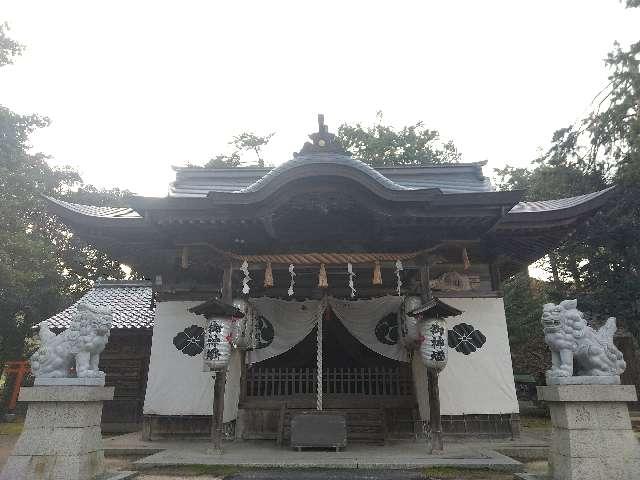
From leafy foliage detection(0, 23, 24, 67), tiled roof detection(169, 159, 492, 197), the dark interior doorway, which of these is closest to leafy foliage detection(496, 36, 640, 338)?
tiled roof detection(169, 159, 492, 197)

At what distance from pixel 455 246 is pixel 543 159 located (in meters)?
8.80

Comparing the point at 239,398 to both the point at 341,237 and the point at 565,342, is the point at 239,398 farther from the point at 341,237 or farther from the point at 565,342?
the point at 565,342

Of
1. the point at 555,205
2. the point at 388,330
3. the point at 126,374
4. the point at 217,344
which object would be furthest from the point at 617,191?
the point at 126,374

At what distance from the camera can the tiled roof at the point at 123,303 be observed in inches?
562

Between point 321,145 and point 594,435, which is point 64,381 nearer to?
point 321,145

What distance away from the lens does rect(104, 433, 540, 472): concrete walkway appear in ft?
23.1

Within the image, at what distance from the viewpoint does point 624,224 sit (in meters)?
12.3

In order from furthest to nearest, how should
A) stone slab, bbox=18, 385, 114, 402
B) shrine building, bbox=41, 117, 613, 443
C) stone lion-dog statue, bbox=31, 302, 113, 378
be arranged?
1. shrine building, bbox=41, 117, 613, 443
2. stone lion-dog statue, bbox=31, 302, 113, 378
3. stone slab, bbox=18, 385, 114, 402

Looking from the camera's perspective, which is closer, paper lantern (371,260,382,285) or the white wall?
paper lantern (371,260,382,285)

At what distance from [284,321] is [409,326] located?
2.84 metres

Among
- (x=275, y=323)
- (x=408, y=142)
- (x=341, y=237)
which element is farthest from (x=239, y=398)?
(x=408, y=142)

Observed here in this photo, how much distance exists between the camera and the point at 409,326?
8.62m

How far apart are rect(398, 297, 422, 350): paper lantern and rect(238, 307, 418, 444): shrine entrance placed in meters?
1.28

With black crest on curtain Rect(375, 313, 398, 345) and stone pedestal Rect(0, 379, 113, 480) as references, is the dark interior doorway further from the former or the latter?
stone pedestal Rect(0, 379, 113, 480)
